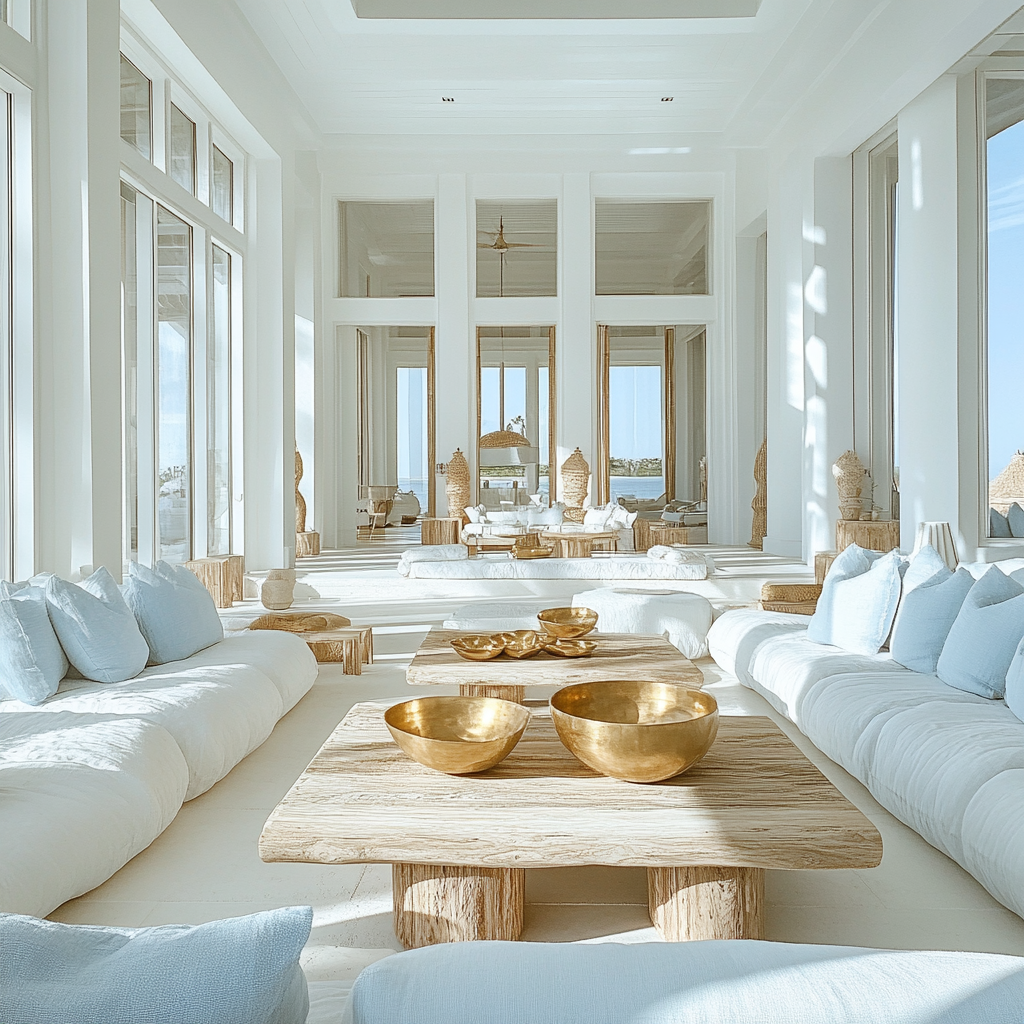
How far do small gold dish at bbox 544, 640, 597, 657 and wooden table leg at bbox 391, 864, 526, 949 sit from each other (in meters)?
1.69

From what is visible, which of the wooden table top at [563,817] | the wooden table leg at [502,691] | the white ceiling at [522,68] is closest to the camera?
the wooden table top at [563,817]

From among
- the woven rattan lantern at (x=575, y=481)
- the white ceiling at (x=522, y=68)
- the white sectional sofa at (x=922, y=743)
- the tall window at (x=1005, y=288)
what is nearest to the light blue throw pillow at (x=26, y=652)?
the white sectional sofa at (x=922, y=743)

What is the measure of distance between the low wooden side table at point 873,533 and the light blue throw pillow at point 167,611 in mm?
5853

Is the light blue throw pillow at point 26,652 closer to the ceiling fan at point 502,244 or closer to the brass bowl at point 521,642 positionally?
the brass bowl at point 521,642

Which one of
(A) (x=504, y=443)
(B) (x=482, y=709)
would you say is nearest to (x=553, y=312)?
→ (A) (x=504, y=443)

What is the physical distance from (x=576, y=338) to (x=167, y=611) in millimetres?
8468

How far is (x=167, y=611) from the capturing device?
14.0ft

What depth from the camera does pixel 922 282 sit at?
7.37 metres

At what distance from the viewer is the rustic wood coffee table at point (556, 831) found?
1.95m

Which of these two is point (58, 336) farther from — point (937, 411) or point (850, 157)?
point (850, 157)

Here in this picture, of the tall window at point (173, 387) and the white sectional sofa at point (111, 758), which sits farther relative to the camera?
the tall window at point (173, 387)

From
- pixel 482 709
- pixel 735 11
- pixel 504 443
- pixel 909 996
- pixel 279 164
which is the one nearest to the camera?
pixel 909 996

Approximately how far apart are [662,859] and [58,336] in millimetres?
4240

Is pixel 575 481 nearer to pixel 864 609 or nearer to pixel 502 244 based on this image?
pixel 502 244
